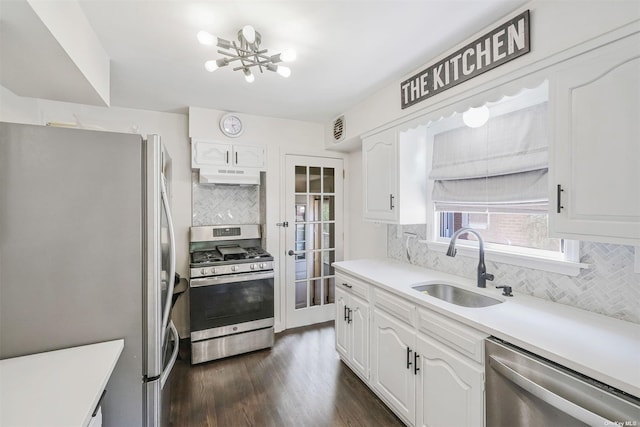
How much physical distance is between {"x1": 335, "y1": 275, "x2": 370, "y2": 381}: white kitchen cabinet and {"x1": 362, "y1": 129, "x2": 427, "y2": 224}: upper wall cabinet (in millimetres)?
669

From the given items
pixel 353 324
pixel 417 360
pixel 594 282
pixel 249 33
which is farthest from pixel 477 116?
pixel 353 324

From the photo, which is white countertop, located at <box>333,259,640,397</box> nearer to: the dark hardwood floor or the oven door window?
the dark hardwood floor

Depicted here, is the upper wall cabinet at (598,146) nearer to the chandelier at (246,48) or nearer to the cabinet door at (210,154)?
the chandelier at (246,48)

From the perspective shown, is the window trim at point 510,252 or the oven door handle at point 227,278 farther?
the oven door handle at point 227,278

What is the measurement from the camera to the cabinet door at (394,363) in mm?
1705

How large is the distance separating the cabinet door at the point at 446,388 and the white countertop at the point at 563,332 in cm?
22

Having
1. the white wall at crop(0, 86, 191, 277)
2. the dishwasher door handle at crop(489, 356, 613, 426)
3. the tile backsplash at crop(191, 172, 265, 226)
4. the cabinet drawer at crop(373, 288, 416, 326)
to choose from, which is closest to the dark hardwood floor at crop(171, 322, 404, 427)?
the cabinet drawer at crop(373, 288, 416, 326)

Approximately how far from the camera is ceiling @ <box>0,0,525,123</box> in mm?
1439

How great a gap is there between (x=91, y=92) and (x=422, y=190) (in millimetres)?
2508

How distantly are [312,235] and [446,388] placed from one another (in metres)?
2.28

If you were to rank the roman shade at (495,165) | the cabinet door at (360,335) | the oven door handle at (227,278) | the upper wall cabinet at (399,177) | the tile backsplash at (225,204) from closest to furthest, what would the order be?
the roman shade at (495,165) < the cabinet door at (360,335) < the upper wall cabinet at (399,177) < the oven door handle at (227,278) < the tile backsplash at (225,204)

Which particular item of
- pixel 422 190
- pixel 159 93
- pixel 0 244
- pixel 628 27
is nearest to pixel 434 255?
pixel 422 190

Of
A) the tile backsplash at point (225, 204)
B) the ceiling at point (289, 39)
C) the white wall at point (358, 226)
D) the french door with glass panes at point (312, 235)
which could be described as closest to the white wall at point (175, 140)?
the tile backsplash at point (225, 204)

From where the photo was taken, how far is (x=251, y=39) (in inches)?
60.6
